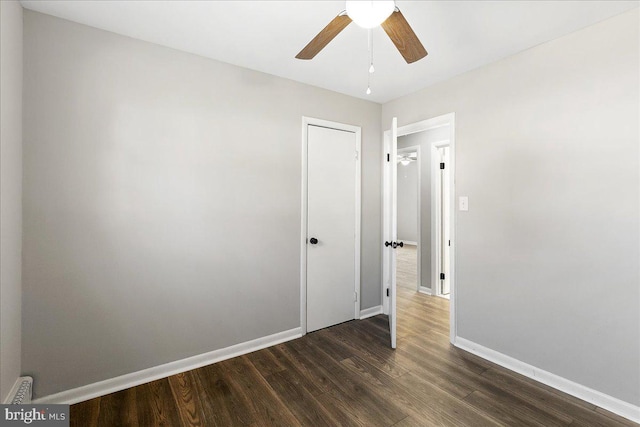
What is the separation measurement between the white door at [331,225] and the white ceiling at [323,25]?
775mm

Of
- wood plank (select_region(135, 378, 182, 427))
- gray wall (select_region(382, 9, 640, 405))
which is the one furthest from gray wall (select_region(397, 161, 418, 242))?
wood plank (select_region(135, 378, 182, 427))

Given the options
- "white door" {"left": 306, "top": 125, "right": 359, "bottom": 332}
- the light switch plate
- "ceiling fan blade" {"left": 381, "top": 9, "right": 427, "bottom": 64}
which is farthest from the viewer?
"white door" {"left": 306, "top": 125, "right": 359, "bottom": 332}

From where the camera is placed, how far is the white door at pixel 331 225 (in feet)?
9.42

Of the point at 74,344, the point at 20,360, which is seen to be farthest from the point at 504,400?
the point at 20,360


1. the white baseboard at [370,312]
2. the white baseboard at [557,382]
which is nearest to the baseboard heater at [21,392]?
the white baseboard at [370,312]

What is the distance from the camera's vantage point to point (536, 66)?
2.11 meters

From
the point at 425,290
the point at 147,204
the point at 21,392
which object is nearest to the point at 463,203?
the point at 425,290

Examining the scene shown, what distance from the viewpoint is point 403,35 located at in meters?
1.37

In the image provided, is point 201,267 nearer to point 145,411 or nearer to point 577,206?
point 145,411

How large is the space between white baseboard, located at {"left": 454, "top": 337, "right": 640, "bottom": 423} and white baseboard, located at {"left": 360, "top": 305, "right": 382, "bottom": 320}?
96cm

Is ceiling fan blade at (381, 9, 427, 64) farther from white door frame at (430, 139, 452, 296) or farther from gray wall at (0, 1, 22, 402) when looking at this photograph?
white door frame at (430, 139, 452, 296)

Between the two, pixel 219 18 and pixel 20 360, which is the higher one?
pixel 219 18

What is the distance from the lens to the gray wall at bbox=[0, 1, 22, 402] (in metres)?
1.48

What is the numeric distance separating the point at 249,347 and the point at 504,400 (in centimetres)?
199
